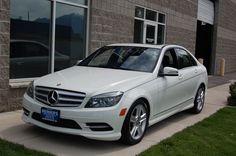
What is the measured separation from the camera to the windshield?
23.0ft

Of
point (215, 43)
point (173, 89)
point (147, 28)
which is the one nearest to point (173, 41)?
point (147, 28)

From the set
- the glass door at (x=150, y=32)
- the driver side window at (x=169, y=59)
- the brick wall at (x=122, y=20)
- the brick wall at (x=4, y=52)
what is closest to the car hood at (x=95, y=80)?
the driver side window at (x=169, y=59)

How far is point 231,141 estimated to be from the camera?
674cm

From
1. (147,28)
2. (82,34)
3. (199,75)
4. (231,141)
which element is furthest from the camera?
(147,28)

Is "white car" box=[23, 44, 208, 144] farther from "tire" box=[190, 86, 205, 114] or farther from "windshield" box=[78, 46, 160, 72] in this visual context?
"tire" box=[190, 86, 205, 114]

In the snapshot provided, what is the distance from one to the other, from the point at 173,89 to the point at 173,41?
983 cm

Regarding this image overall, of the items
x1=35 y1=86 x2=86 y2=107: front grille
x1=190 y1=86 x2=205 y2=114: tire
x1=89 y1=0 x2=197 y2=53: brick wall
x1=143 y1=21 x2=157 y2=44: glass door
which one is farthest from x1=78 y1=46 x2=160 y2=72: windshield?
x1=143 y1=21 x2=157 y2=44: glass door

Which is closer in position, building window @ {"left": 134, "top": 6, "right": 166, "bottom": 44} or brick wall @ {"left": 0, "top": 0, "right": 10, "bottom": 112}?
brick wall @ {"left": 0, "top": 0, "right": 10, "bottom": 112}

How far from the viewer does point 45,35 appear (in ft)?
30.4

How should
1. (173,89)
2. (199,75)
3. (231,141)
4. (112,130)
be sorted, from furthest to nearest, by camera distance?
(199,75) → (173,89) → (231,141) → (112,130)

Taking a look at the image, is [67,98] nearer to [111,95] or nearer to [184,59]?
[111,95]

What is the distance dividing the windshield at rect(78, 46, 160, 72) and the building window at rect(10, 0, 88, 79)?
1.66m

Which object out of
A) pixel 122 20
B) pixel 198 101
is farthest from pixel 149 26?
pixel 198 101

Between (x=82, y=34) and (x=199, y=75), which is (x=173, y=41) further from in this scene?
(x=199, y=75)
